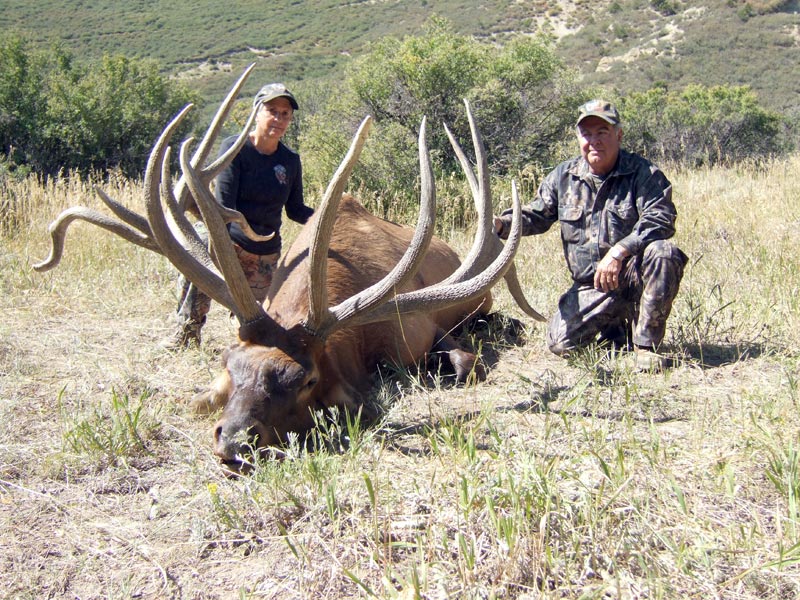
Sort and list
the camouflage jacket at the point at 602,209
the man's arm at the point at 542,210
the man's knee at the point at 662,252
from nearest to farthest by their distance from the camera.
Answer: the man's knee at the point at 662,252, the camouflage jacket at the point at 602,209, the man's arm at the point at 542,210

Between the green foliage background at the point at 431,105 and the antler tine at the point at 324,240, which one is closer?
the antler tine at the point at 324,240

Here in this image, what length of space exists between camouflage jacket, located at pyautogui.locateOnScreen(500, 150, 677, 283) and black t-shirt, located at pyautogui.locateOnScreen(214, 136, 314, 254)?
1.73m

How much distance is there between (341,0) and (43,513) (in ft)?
261

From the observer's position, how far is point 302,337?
3465 mm

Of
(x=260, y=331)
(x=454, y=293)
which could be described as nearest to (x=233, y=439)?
(x=260, y=331)

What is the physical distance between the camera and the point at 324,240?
3.34 meters

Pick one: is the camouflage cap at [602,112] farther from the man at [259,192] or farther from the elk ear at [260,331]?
the elk ear at [260,331]

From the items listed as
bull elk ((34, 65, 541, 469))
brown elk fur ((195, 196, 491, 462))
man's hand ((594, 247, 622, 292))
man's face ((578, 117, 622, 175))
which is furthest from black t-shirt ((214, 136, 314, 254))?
man's hand ((594, 247, 622, 292))

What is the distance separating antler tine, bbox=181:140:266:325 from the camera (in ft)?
11.0

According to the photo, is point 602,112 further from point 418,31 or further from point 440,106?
point 418,31

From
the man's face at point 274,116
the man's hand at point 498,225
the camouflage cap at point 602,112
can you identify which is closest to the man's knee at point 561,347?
the man's hand at point 498,225

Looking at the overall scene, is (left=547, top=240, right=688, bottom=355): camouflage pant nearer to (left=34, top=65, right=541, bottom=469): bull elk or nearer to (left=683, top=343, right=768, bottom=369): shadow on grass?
(left=683, top=343, right=768, bottom=369): shadow on grass

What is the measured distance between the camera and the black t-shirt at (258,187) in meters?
5.21

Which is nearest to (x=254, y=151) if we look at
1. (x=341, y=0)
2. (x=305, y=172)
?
(x=305, y=172)
